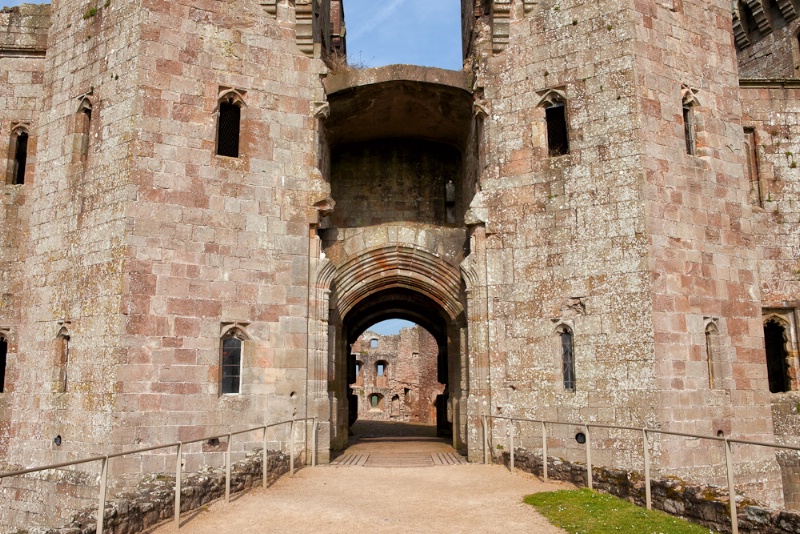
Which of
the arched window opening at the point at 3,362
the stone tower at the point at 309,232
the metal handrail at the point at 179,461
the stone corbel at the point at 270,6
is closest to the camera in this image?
the metal handrail at the point at 179,461

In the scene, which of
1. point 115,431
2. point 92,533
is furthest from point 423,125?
point 92,533

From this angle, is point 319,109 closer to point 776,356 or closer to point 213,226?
point 213,226

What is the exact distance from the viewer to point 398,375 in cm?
3384

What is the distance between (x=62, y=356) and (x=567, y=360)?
27.3ft

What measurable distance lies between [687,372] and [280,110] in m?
8.14

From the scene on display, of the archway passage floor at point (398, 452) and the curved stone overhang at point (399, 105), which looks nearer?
the archway passage floor at point (398, 452)

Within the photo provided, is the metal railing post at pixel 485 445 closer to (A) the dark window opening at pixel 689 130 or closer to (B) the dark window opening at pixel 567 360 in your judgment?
(B) the dark window opening at pixel 567 360

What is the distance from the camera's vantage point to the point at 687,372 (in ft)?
35.2

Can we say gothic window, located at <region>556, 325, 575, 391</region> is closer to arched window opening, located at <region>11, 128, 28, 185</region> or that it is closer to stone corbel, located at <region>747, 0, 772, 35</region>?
arched window opening, located at <region>11, 128, 28, 185</region>

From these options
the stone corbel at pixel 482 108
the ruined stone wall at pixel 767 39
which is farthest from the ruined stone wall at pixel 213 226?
the ruined stone wall at pixel 767 39

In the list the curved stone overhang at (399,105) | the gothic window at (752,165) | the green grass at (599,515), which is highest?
the curved stone overhang at (399,105)

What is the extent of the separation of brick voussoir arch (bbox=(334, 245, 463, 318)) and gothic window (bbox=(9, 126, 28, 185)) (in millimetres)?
6449

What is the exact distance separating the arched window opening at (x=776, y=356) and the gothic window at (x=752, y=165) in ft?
8.09

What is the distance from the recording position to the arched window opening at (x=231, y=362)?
11.2m
